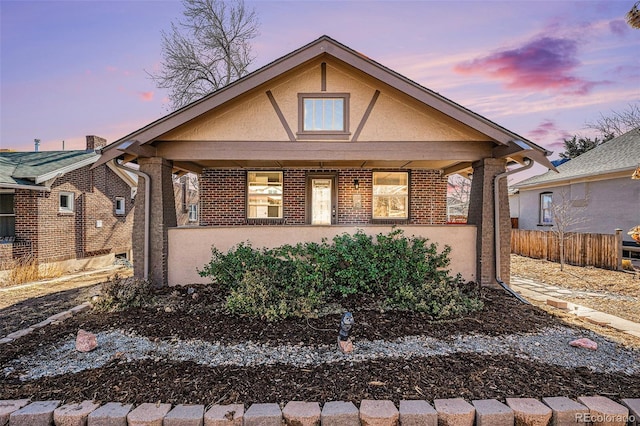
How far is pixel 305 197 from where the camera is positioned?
384 inches

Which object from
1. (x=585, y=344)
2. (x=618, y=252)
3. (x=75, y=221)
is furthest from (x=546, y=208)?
(x=75, y=221)

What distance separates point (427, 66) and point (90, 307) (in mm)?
10770

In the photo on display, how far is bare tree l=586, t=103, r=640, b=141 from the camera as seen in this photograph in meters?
21.5

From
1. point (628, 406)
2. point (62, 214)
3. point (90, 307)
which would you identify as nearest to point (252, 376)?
point (628, 406)

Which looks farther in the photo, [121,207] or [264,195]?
[121,207]

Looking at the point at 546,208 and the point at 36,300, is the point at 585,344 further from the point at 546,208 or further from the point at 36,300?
the point at 546,208

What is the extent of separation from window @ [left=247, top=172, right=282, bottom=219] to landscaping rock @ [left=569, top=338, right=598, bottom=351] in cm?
745

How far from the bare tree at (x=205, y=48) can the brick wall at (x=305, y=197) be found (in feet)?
29.7

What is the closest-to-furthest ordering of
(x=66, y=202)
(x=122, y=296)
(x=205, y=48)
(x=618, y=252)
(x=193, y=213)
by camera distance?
1. (x=122, y=296)
2. (x=618, y=252)
3. (x=66, y=202)
4. (x=205, y=48)
5. (x=193, y=213)

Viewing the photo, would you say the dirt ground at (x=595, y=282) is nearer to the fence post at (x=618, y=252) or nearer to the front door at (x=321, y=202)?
the fence post at (x=618, y=252)

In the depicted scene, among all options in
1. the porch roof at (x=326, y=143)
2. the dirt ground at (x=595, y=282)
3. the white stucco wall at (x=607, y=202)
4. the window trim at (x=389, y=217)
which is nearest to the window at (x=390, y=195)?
the window trim at (x=389, y=217)

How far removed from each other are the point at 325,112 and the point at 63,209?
1225 cm

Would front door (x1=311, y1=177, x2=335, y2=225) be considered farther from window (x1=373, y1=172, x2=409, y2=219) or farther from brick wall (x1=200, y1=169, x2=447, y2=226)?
window (x1=373, y1=172, x2=409, y2=219)

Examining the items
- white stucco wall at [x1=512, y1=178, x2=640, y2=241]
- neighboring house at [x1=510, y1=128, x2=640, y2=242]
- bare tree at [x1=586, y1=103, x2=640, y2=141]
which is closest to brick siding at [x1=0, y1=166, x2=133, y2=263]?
neighboring house at [x1=510, y1=128, x2=640, y2=242]
